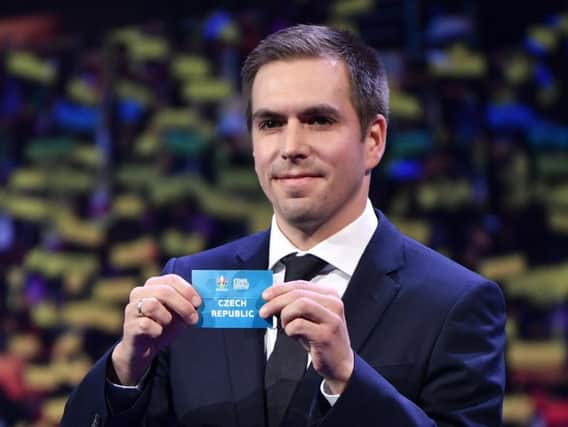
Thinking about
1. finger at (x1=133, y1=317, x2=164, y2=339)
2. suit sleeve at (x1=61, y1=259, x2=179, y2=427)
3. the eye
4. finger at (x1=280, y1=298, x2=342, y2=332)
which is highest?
the eye

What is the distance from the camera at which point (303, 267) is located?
166cm

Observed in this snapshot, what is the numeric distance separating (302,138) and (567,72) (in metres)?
1.67

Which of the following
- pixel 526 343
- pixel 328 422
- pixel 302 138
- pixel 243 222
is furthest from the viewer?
pixel 243 222

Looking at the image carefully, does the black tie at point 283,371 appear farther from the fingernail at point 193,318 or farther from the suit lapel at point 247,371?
the fingernail at point 193,318

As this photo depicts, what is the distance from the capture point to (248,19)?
3477mm

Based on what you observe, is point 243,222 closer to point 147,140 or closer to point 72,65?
point 147,140

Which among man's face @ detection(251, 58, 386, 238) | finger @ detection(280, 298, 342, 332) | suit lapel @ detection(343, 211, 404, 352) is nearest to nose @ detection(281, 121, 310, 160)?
man's face @ detection(251, 58, 386, 238)

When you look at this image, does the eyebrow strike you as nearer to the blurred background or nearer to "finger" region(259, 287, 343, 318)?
"finger" region(259, 287, 343, 318)

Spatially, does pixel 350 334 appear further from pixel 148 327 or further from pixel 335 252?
pixel 148 327

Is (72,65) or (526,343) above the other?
(72,65)

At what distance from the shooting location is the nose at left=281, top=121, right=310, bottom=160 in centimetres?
159

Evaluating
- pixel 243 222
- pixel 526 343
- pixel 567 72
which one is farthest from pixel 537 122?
pixel 243 222

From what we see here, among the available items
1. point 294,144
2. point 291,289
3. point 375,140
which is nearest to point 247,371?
point 291,289

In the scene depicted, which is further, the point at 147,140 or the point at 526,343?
the point at 147,140
